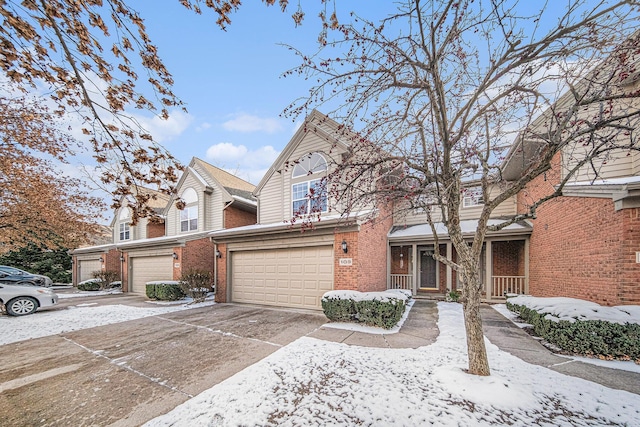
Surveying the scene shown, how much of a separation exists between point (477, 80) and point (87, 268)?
2683 centimetres

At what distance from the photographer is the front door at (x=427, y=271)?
42.4 ft

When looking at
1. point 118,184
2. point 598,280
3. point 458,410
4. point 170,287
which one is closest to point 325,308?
point 458,410

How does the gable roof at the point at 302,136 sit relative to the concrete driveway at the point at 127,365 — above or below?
above

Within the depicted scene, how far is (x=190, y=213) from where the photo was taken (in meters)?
15.2

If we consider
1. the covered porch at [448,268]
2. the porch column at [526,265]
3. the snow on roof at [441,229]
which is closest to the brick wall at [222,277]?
the covered porch at [448,268]

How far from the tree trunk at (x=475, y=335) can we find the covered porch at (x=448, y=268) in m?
5.74

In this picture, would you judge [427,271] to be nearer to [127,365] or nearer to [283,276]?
[283,276]

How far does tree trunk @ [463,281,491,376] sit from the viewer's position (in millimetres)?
3777

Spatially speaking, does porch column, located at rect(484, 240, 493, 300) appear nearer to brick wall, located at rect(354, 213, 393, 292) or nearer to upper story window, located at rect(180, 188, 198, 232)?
brick wall, located at rect(354, 213, 393, 292)

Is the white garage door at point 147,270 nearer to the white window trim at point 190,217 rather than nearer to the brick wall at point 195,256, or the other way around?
the brick wall at point 195,256

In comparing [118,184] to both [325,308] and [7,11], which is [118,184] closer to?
[7,11]

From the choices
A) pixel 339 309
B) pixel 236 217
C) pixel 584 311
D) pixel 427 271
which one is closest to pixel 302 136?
pixel 236 217

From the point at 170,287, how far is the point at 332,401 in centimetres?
1103

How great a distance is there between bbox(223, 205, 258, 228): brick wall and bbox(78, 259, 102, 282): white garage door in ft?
39.6
